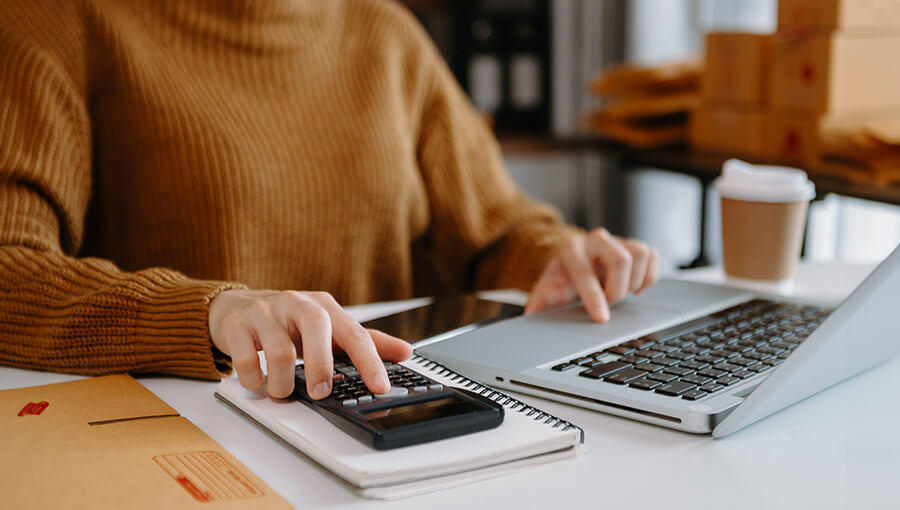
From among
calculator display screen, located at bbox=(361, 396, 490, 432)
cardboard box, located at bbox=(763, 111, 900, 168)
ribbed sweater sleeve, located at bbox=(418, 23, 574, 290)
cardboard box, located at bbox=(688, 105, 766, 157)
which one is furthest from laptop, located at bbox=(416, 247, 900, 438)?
cardboard box, located at bbox=(688, 105, 766, 157)

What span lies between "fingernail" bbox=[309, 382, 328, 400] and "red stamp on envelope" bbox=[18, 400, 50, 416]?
195 mm

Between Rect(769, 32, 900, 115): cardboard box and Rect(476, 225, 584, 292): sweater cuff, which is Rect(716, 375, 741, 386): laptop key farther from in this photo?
Rect(769, 32, 900, 115): cardboard box

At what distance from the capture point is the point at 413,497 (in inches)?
20.3

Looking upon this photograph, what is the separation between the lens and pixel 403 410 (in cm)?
57

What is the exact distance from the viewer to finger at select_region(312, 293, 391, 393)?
0.59 m

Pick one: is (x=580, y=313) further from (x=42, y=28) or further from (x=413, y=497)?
(x=42, y=28)

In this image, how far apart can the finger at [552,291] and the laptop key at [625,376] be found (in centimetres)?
24

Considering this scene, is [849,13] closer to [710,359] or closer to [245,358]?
[710,359]

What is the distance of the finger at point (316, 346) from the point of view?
23.5 inches

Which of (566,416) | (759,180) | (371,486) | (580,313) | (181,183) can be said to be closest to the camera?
(371,486)

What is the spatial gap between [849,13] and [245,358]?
4.70 feet

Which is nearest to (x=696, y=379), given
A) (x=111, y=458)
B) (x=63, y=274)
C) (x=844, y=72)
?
(x=111, y=458)

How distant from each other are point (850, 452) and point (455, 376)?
255 millimetres

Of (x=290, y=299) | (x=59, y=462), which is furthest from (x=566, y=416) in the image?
(x=59, y=462)
